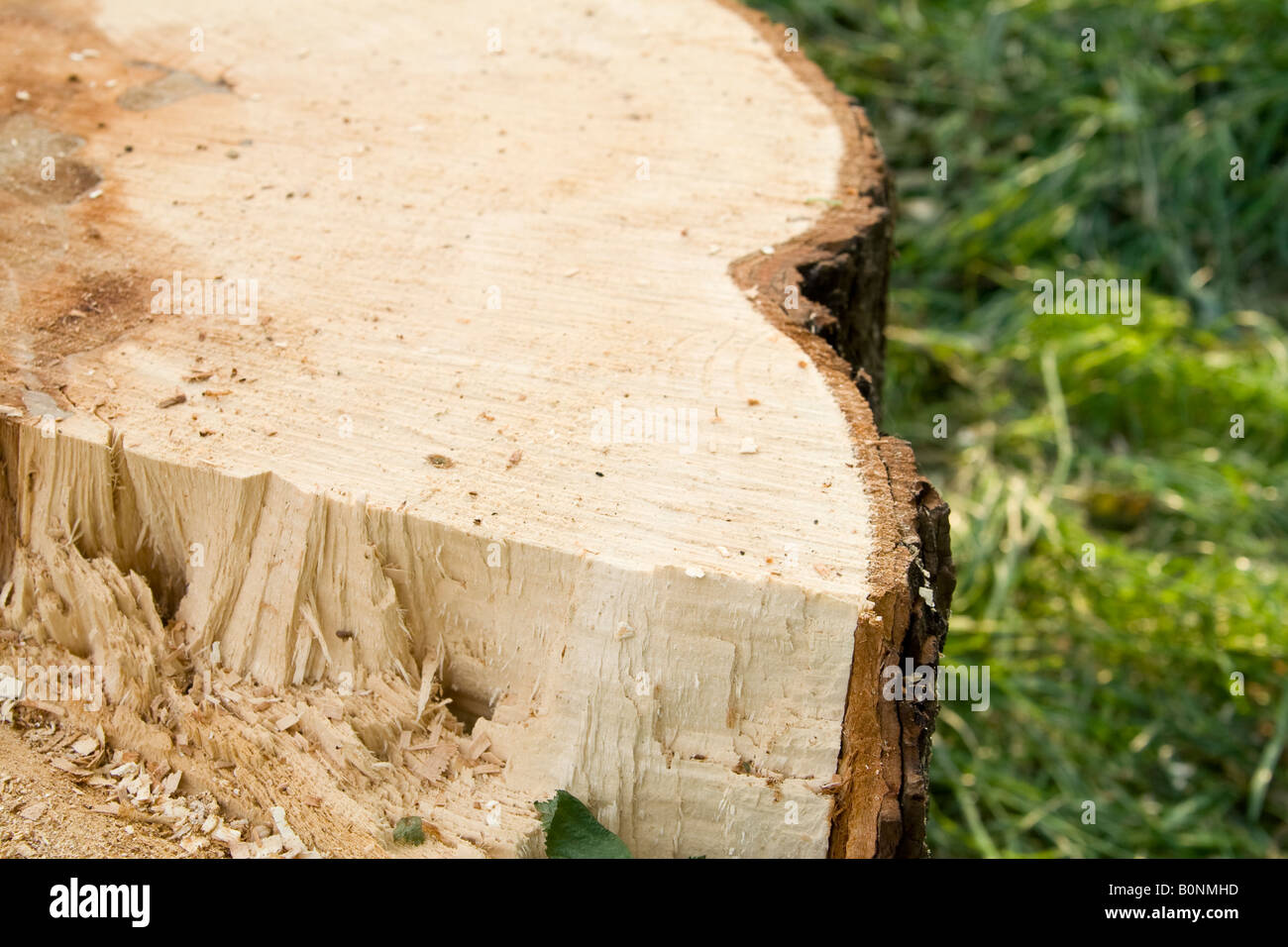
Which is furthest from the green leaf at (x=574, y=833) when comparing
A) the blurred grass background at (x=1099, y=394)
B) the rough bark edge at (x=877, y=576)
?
the blurred grass background at (x=1099, y=394)

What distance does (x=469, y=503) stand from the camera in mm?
1217

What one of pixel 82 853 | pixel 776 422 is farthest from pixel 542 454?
pixel 82 853

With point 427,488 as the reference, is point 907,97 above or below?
above

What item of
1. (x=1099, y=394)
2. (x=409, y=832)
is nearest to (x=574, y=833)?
(x=409, y=832)

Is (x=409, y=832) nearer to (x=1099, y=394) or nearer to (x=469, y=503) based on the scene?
(x=469, y=503)

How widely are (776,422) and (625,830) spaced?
46 cm

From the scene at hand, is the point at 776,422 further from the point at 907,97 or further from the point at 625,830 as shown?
the point at 907,97

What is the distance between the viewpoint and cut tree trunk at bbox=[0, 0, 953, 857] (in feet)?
3.89

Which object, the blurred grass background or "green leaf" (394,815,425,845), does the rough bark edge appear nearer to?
"green leaf" (394,815,425,845)

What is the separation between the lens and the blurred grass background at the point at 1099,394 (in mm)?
2213

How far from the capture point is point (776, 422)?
1323mm

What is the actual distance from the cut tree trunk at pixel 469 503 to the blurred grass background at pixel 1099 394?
99cm
